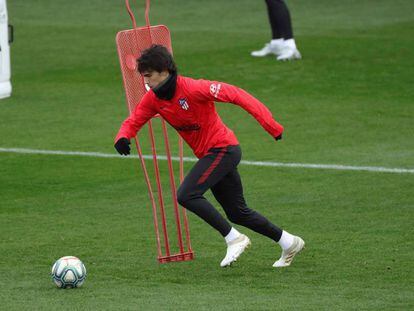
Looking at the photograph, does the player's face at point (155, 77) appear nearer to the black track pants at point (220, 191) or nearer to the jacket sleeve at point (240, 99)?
the jacket sleeve at point (240, 99)

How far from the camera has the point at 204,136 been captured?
9.48m

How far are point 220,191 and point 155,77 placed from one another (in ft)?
3.74

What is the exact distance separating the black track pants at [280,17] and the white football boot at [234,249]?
1105 centimetres

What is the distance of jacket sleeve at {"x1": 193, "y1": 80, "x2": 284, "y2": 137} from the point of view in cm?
897

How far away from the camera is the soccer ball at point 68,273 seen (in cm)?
875

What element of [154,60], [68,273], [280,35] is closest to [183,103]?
[154,60]

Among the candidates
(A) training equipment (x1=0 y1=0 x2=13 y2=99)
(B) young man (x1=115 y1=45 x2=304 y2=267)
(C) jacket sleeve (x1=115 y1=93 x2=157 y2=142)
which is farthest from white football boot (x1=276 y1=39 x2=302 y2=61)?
(C) jacket sleeve (x1=115 y1=93 x2=157 y2=142)

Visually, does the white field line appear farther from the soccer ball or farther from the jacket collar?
the soccer ball

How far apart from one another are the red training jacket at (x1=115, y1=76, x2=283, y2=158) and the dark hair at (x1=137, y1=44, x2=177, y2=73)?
0.20 metres

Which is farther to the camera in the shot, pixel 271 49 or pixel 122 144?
pixel 271 49

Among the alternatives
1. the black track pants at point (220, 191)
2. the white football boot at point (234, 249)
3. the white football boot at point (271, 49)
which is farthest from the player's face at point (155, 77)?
the white football boot at point (271, 49)

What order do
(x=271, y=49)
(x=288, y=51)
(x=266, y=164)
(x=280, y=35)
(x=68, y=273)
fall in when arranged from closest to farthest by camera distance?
1. (x=68, y=273)
2. (x=266, y=164)
3. (x=280, y=35)
4. (x=288, y=51)
5. (x=271, y=49)

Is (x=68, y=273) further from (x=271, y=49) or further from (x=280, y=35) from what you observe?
(x=271, y=49)

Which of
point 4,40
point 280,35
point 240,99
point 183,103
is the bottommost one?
point 280,35
